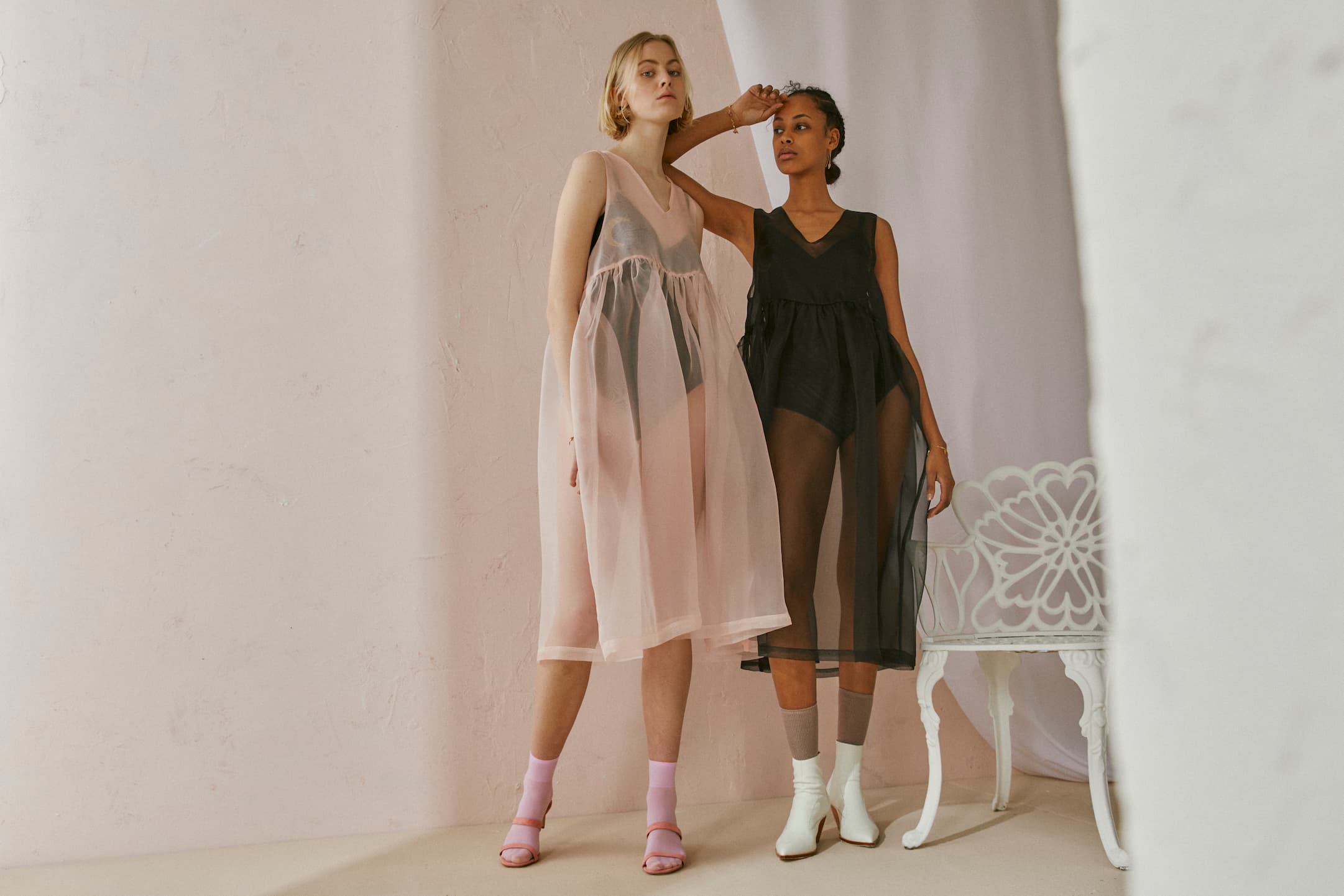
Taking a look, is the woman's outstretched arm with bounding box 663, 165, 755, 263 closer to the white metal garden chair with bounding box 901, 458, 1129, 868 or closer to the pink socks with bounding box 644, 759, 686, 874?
the white metal garden chair with bounding box 901, 458, 1129, 868

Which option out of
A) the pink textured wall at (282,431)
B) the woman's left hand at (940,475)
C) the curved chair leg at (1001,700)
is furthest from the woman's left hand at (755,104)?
the curved chair leg at (1001,700)

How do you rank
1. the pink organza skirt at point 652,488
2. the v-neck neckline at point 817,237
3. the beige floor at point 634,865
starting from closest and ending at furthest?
the beige floor at point 634,865 < the pink organza skirt at point 652,488 < the v-neck neckline at point 817,237

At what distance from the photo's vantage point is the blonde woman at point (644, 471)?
1.47 metres

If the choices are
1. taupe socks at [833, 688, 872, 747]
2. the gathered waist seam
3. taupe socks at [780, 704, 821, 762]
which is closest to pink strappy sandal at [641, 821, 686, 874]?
taupe socks at [780, 704, 821, 762]

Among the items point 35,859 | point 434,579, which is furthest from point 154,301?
point 35,859

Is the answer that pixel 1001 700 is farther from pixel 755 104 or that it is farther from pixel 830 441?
pixel 755 104

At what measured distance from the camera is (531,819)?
1534 mm

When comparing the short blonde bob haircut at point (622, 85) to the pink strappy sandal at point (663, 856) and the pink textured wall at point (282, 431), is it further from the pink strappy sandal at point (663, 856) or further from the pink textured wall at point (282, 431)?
→ the pink strappy sandal at point (663, 856)

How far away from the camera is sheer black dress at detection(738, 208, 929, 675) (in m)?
1.61

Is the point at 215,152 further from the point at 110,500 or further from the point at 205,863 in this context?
the point at 205,863

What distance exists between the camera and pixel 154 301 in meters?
1.79

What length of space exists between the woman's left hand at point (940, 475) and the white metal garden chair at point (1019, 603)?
27 millimetres

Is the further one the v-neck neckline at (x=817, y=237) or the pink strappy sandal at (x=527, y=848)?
the v-neck neckline at (x=817, y=237)

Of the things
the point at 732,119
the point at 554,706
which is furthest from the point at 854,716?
the point at 732,119
